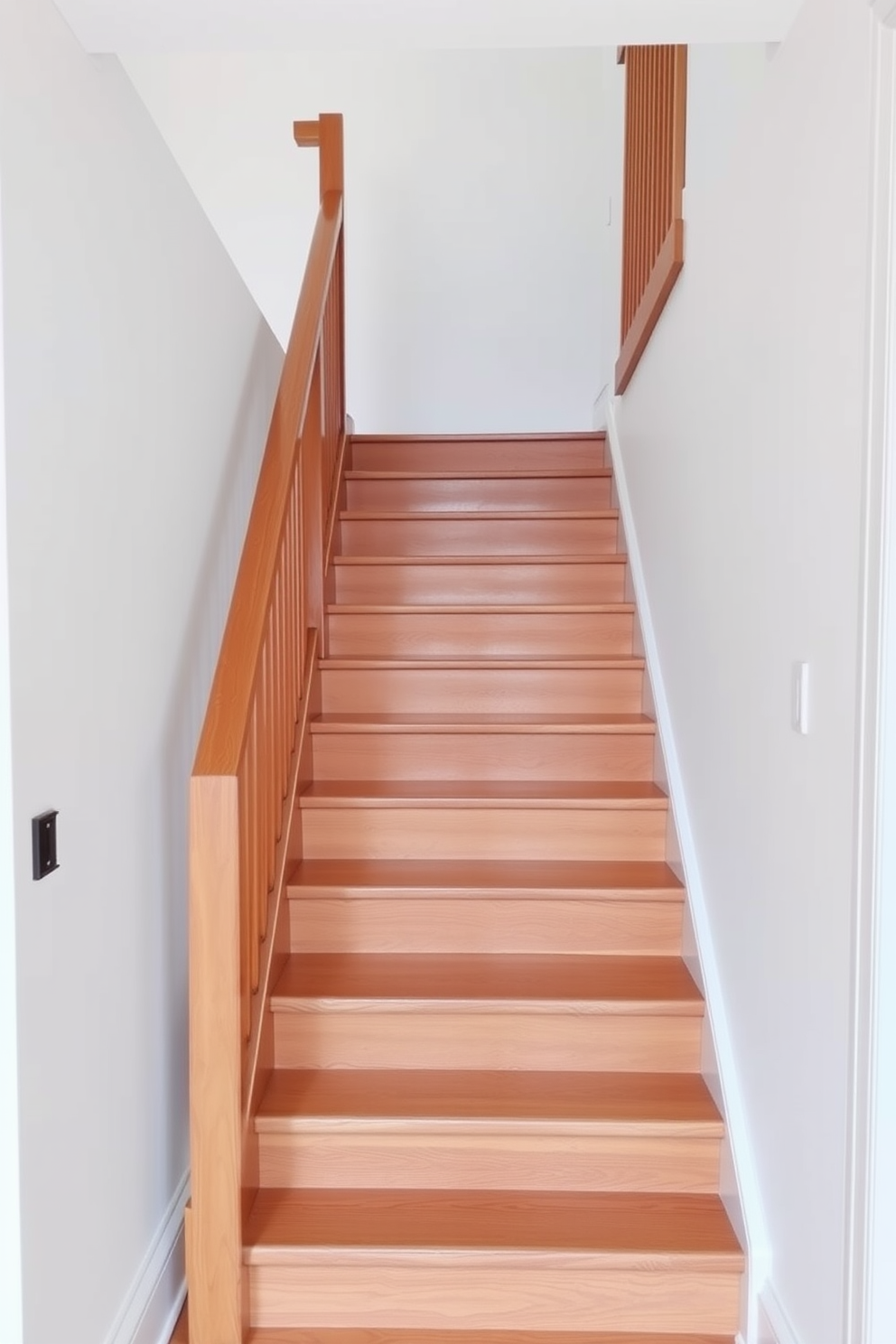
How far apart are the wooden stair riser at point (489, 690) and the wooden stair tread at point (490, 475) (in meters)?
1.07

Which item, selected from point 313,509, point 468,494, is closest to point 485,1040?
point 313,509

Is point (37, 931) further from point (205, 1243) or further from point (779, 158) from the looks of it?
point (779, 158)

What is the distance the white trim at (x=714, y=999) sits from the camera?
1.69 meters

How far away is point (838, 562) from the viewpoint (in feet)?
4.48


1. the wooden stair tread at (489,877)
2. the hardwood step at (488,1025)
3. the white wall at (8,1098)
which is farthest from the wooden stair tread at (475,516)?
the white wall at (8,1098)

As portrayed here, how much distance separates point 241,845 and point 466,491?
7.36ft

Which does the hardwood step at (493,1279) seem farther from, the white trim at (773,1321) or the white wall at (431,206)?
the white wall at (431,206)

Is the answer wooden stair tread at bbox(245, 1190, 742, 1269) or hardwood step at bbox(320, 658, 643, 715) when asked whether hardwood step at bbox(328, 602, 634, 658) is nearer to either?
hardwood step at bbox(320, 658, 643, 715)

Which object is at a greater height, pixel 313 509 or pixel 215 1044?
pixel 313 509

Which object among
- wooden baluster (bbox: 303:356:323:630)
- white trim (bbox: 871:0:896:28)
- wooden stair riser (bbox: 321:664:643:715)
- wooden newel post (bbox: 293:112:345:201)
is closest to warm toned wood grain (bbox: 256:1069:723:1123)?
wooden stair riser (bbox: 321:664:643:715)

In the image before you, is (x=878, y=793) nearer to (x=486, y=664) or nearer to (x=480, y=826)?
(x=480, y=826)

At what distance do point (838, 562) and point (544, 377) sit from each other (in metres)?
3.78

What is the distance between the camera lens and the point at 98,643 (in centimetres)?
154

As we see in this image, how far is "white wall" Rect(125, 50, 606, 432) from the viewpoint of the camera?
4.83 meters
